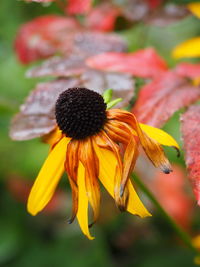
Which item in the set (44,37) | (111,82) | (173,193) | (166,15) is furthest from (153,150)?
(173,193)

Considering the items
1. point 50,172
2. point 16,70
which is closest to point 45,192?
point 50,172

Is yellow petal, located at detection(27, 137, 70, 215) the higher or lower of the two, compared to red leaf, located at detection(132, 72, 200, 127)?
lower

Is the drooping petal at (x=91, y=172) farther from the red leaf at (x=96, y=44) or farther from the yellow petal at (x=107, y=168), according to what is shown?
the red leaf at (x=96, y=44)

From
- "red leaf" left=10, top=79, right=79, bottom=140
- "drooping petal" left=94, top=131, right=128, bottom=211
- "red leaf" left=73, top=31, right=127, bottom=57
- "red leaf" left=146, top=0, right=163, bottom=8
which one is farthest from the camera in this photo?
"red leaf" left=146, top=0, right=163, bottom=8

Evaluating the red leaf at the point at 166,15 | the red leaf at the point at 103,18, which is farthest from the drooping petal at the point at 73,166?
the red leaf at the point at 103,18

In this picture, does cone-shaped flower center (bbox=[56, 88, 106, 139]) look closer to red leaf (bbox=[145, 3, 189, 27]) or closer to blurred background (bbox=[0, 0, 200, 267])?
red leaf (bbox=[145, 3, 189, 27])

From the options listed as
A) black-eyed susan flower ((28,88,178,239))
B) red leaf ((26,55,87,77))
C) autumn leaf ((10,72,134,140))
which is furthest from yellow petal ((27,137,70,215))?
red leaf ((26,55,87,77))
